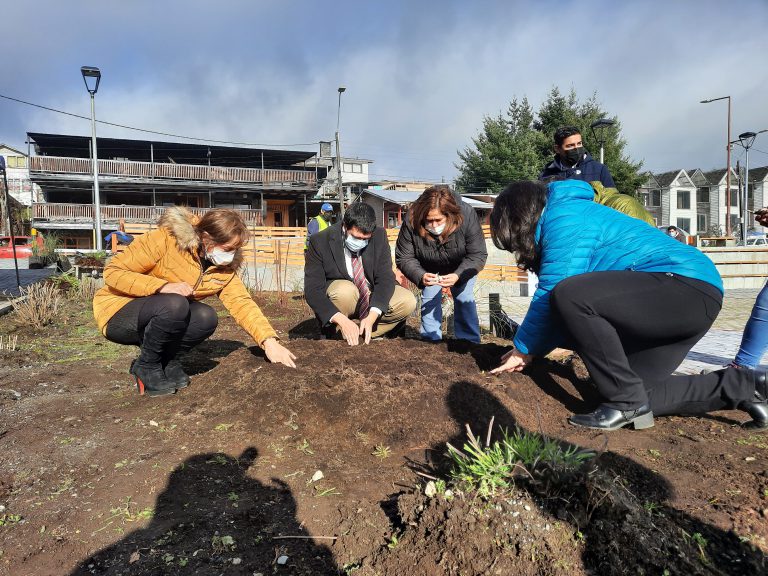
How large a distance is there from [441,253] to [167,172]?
34312 mm

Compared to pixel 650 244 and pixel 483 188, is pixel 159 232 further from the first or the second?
pixel 483 188

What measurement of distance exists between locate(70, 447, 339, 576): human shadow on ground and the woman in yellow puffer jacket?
1144mm

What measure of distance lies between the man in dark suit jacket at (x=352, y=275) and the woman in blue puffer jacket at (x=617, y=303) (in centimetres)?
162

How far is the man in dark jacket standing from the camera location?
424 cm

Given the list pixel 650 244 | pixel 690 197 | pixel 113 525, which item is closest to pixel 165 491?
pixel 113 525

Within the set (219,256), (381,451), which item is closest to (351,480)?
(381,451)

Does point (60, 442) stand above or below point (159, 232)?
below

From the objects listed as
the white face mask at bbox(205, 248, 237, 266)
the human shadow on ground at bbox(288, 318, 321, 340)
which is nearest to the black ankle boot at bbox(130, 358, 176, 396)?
the white face mask at bbox(205, 248, 237, 266)

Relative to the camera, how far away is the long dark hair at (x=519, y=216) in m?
2.65

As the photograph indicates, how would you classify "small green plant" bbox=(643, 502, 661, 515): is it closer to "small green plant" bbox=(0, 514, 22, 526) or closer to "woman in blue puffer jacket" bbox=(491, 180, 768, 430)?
"woman in blue puffer jacket" bbox=(491, 180, 768, 430)

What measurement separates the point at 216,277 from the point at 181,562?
2.11m

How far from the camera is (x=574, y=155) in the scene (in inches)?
168

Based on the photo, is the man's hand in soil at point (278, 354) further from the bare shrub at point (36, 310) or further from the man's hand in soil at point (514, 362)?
the bare shrub at point (36, 310)

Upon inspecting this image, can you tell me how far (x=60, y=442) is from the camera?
8.47ft
